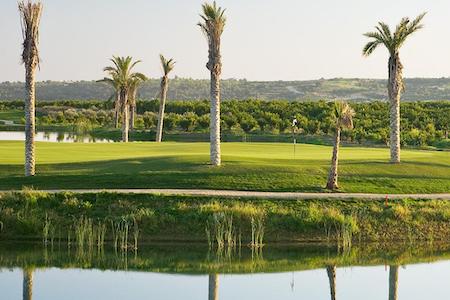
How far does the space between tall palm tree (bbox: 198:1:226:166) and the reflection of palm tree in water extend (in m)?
14.9

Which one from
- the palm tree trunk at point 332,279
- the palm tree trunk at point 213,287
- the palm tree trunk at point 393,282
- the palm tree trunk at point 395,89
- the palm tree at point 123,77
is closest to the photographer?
the palm tree trunk at point 213,287

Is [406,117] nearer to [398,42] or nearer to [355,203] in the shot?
[398,42]

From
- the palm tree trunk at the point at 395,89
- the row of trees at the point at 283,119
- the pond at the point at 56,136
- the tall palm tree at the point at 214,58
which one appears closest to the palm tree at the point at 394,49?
the palm tree trunk at the point at 395,89

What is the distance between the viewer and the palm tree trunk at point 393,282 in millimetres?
25766

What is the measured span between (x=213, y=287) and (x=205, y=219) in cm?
764

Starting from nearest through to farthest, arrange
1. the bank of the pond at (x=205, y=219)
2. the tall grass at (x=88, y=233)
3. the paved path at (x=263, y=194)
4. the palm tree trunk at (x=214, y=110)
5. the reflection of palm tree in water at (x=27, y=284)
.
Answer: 1. the reflection of palm tree in water at (x=27, y=284)
2. the tall grass at (x=88, y=233)
3. the bank of the pond at (x=205, y=219)
4. the paved path at (x=263, y=194)
5. the palm tree trunk at (x=214, y=110)

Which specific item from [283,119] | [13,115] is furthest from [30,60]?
[13,115]

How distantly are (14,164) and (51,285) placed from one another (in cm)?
1752

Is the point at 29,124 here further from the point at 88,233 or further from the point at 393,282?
the point at 393,282

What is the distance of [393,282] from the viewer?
2775 cm

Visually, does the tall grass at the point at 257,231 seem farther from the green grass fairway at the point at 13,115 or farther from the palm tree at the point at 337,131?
the green grass fairway at the point at 13,115

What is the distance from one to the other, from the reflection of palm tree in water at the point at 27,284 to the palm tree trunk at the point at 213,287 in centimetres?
460

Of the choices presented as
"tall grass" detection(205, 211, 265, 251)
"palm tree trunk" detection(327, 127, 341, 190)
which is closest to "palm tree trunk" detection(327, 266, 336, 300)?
"tall grass" detection(205, 211, 265, 251)

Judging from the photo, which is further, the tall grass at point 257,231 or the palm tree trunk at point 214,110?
the palm tree trunk at point 214,110
